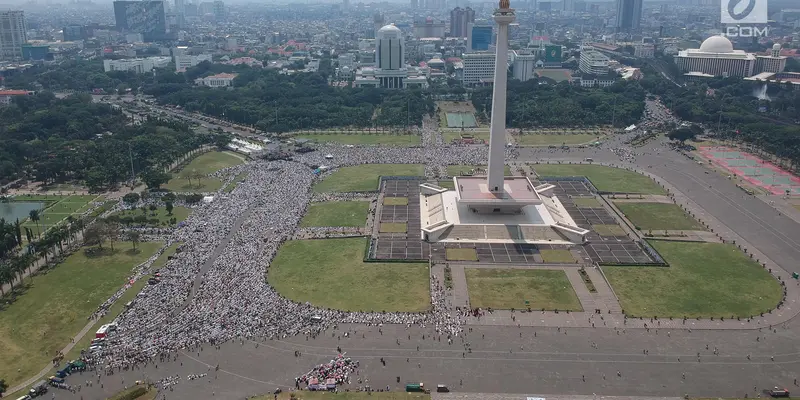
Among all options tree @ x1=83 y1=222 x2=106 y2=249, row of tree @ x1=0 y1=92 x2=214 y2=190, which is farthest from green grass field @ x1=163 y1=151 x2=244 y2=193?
tree @ x1=83 y1=222 x2=106 y2=249

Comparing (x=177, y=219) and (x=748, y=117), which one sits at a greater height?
(x=748, y=117)

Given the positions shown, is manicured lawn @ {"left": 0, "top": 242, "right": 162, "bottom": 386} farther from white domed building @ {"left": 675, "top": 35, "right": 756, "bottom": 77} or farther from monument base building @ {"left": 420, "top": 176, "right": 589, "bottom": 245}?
white domed building @ {"left": 675, "top": 35, "right": 756, "bottom": 77}

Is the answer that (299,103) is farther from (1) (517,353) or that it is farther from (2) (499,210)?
(1) (517,353)

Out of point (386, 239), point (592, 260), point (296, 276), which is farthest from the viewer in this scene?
point (386, 239)

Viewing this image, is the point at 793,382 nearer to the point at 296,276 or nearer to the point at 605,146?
the point at 296,276

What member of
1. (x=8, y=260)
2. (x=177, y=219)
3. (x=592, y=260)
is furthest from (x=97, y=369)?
(x=592, y=260)

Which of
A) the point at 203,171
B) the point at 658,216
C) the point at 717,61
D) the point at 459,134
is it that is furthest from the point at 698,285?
the point at 717,61
